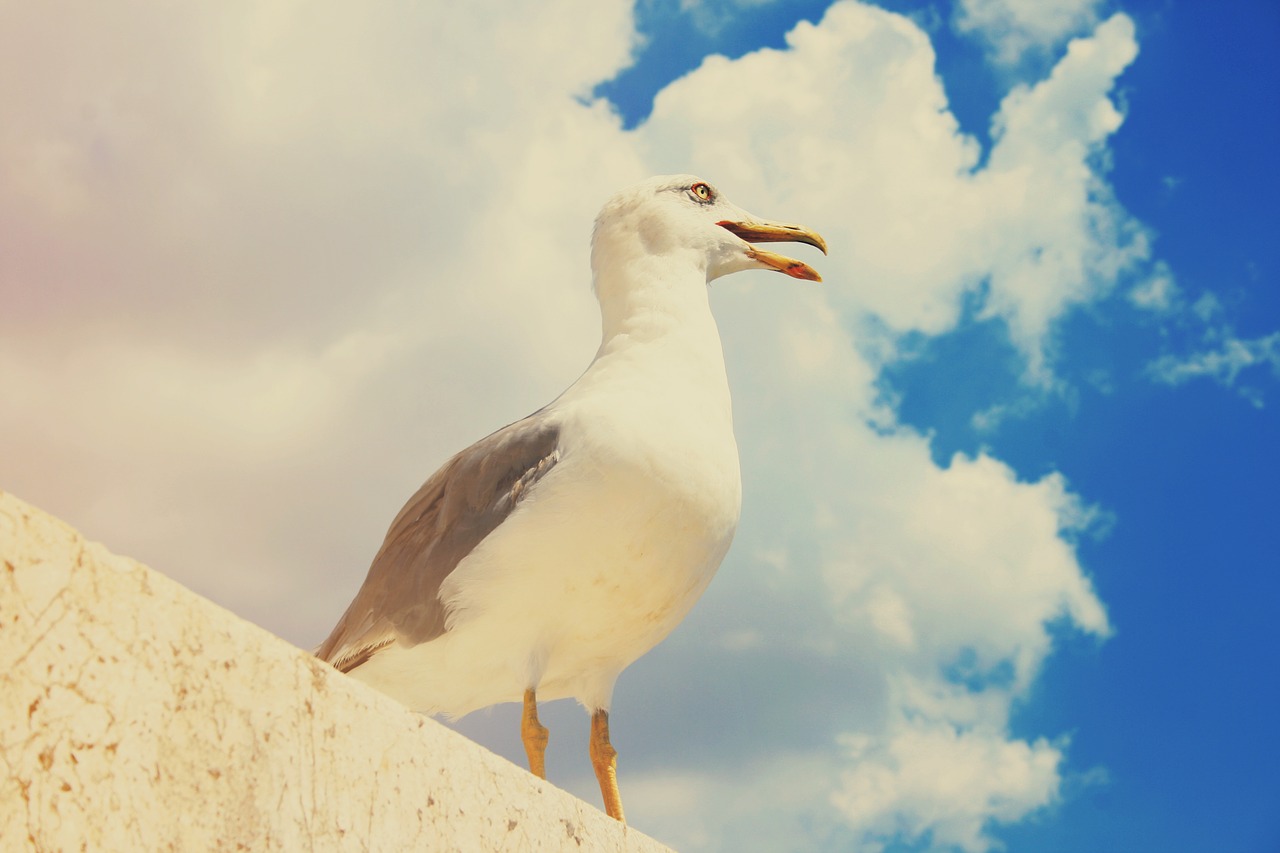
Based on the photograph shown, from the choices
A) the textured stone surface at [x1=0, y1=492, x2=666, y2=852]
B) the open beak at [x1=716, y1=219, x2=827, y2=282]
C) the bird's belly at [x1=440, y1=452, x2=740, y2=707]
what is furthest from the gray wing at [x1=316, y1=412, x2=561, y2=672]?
the textured stone surface at [x1=0, y1=492, x2=666, y2=852]

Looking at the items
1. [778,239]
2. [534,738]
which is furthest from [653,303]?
[534,738]

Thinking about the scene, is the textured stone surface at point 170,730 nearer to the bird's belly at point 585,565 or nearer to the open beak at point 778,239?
the bird's belly at point 585,565

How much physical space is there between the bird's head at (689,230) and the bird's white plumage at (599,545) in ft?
1.56

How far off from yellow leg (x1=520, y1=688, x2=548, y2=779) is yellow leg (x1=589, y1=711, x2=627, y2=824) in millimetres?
368

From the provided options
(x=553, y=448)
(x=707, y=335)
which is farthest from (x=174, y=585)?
(x=707, y=335)

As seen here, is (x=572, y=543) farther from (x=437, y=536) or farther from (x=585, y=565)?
(x=437, y=536)

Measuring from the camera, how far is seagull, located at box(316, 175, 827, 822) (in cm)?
470

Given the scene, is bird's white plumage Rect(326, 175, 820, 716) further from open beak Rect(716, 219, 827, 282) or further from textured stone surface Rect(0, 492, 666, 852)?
textured stone surface Rect(0, 492, 666, 852)

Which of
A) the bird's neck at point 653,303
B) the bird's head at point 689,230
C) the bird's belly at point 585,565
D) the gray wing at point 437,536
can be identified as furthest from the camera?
the bird's head at point 689,230

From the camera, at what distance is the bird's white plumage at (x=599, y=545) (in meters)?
4.69

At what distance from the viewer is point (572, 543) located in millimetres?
4680

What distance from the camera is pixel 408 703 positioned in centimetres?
527

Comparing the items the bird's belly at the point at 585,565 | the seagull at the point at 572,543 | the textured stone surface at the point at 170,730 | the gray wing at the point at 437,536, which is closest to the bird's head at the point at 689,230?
the seagull at the point at 572,543

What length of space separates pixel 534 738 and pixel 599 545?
842 mm
